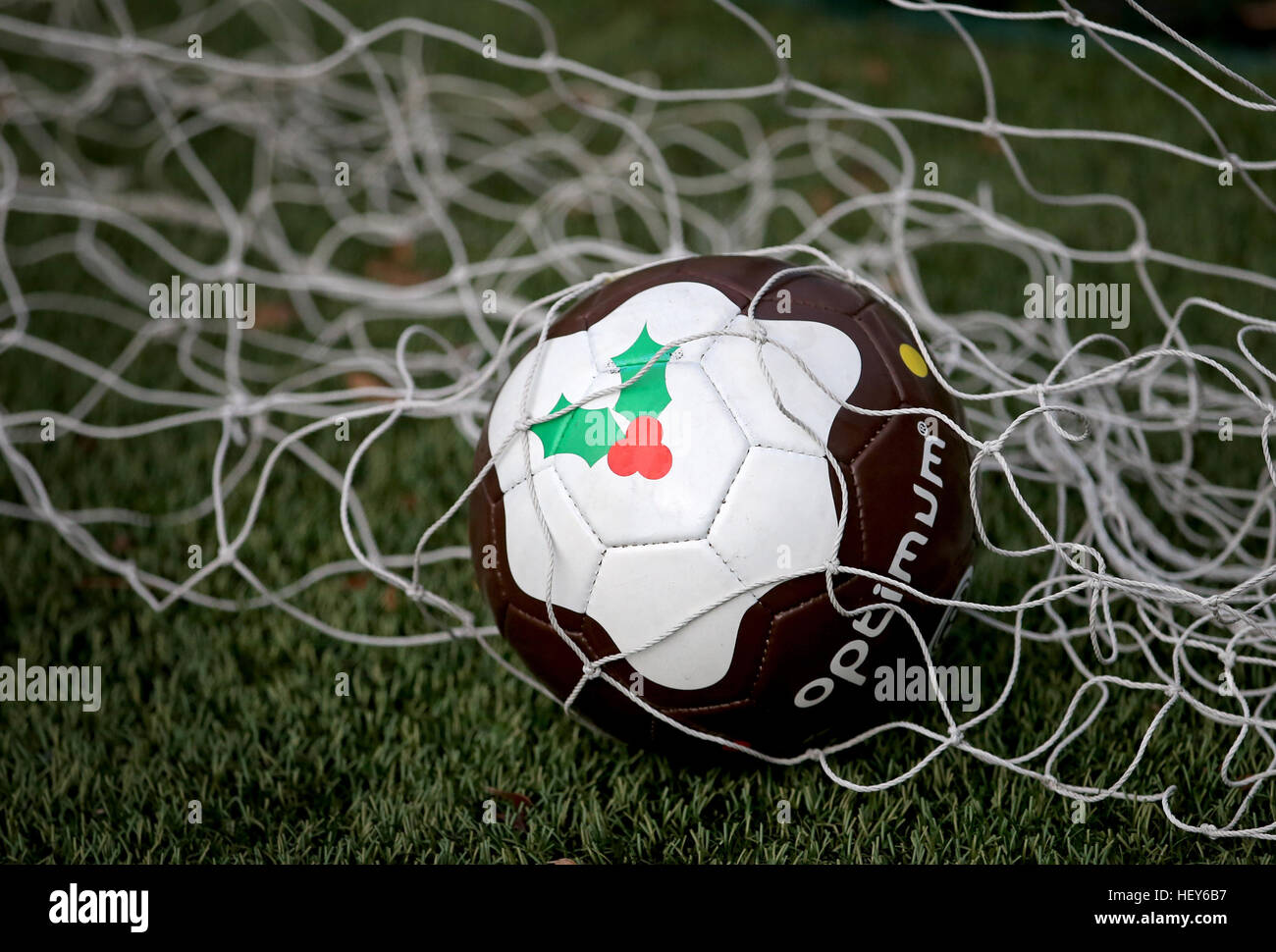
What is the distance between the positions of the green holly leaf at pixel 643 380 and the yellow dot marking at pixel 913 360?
41cm

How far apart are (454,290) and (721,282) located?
1872 millimetres

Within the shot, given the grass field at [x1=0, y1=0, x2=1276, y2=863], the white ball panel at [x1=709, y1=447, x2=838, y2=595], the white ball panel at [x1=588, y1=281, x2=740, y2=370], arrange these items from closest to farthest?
the white ball panel at [x1=709, y1=447, x2=838, y2=595] → the white ball panel at [x1=588, y1=281, x2=740, y2=370] → the grass field at [x1=0, y1=0, x2=1276, y2=863]

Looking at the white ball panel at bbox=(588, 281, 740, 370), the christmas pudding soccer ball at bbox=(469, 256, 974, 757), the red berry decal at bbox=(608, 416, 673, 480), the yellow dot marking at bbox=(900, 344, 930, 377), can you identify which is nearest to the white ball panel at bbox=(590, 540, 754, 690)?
the christmas pudding soccer ball at bbox=(469, 256, 974, 757)

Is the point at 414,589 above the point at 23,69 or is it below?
below

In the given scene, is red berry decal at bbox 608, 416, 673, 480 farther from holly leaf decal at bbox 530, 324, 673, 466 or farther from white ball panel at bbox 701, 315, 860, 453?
white ball panel at bbox 701, 315, 860, 453

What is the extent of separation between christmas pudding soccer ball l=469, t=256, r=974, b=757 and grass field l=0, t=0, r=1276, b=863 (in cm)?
19

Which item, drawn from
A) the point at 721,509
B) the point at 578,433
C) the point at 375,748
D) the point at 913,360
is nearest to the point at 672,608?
the point at 721,509

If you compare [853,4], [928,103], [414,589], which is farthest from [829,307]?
[853,4]

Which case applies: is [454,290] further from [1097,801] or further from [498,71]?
[1097,801]

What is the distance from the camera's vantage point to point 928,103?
15.5 feet

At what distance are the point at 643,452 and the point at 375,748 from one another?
0.86 meters

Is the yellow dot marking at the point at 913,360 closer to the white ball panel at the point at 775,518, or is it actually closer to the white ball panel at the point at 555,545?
the white ball panel at the point at 775,518

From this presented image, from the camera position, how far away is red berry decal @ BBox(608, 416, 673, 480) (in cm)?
178

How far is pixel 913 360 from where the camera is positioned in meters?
1.94
